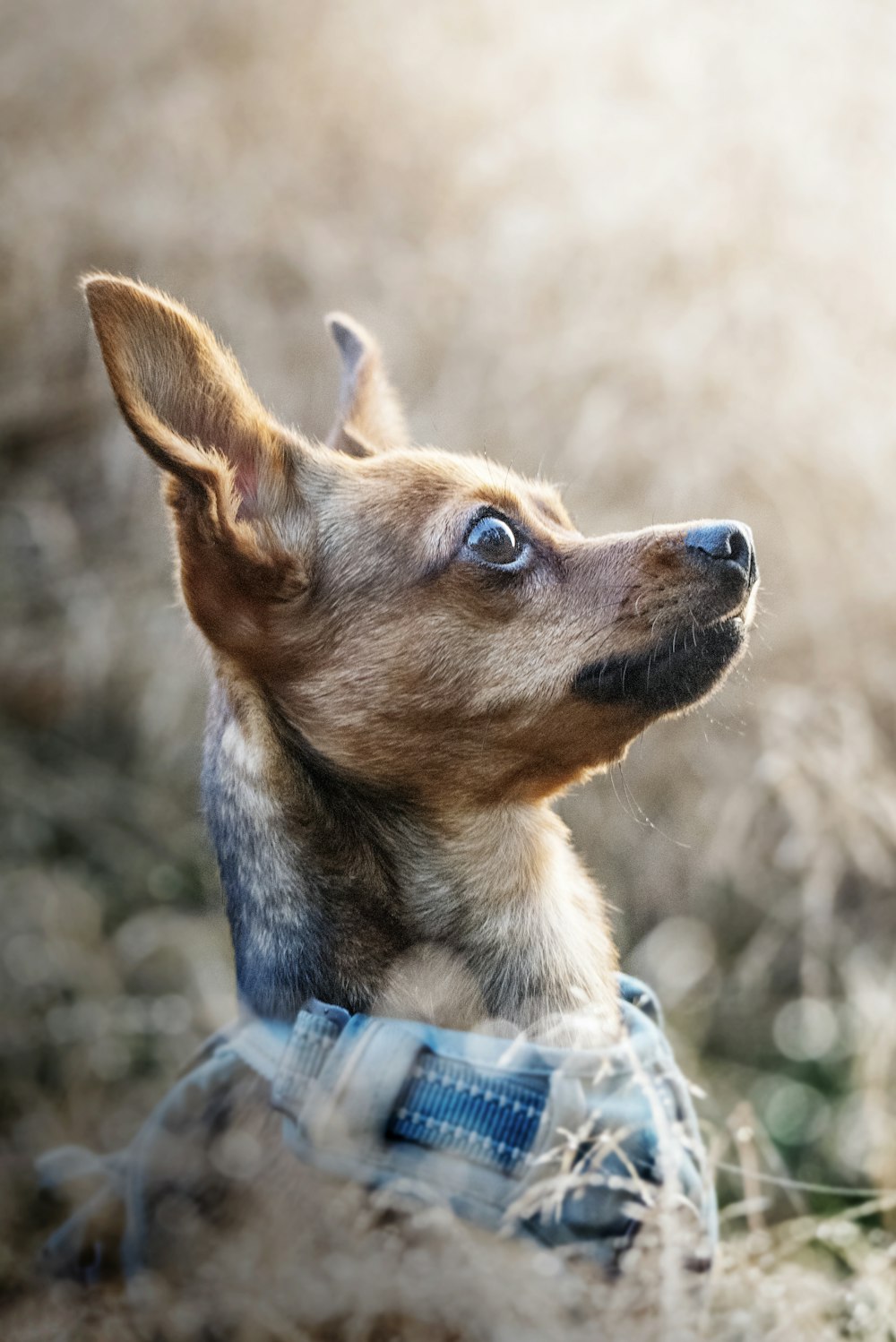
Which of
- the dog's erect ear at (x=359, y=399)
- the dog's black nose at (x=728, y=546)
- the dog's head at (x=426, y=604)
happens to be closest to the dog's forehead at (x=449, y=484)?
the dog's head at (x=426, y=604)

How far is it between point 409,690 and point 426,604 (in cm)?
15

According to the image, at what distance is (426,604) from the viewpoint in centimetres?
192

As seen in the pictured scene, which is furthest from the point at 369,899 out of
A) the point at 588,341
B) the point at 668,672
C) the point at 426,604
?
the point at 588,341

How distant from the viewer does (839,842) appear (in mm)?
3252

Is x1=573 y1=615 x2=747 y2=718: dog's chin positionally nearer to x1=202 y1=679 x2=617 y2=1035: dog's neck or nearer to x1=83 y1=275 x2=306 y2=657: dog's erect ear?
x1=202 y1=679 x2=617 y2=1035: dog's neck

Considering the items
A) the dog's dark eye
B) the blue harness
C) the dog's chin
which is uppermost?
the dog's dark eye

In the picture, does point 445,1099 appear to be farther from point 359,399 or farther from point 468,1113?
point 359,399

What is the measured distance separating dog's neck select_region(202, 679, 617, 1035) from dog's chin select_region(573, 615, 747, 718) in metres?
0.29

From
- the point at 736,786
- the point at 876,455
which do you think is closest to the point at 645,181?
the point at 876,455

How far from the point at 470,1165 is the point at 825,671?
6.97 feet

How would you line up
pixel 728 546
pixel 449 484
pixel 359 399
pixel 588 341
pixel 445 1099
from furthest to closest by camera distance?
pixel 588 341, pixel 359 399, pixel 449 484, pixel 728 546, pixel 445 1099

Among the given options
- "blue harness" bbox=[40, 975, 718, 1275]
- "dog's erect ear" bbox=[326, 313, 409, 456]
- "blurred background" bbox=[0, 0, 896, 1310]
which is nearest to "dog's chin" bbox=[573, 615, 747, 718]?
"blue harness" bbox=[40, 975, 718, 1275]

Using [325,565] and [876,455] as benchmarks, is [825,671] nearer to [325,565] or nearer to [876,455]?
[876,455]

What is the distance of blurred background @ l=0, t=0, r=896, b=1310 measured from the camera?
3094mm
